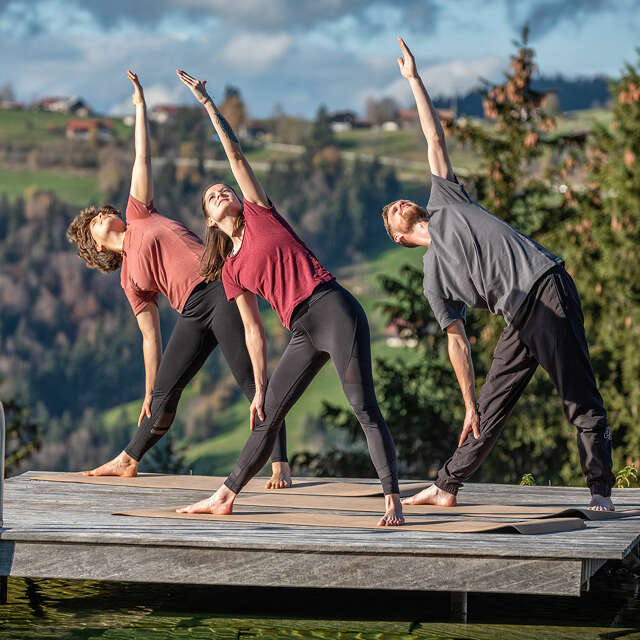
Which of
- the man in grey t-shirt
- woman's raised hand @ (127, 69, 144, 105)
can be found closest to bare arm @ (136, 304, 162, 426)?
woman's raised hand @ (127, 69, 144, 105)

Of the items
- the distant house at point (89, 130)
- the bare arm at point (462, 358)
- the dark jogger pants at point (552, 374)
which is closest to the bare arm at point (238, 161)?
the bare arm at point (462, 358)

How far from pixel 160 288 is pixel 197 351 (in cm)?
40

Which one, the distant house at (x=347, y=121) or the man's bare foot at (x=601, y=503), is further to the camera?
the distant house at (x=347, y=121)

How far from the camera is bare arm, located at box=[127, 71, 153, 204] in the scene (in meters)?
6.35

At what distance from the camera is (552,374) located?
5.39 m

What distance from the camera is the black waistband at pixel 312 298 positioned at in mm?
5195

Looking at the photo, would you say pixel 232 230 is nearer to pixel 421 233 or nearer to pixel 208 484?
pixel 421 233

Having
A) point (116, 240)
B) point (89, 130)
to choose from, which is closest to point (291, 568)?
point (116, 240)

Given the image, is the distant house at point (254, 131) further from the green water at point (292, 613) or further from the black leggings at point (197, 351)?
the green water at point (292, 613)

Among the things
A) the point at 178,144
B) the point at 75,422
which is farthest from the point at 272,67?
the point at 75,422

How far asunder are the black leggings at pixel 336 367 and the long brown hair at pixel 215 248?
60 cm

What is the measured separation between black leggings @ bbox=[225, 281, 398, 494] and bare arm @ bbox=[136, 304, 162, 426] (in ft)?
4.28

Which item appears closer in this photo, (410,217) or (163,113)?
(410,217)

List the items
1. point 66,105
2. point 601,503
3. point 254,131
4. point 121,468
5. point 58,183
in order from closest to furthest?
1. point 601,503
2. point 121,468
3. point 254,131
4. point 58,183
5. point 66,105
